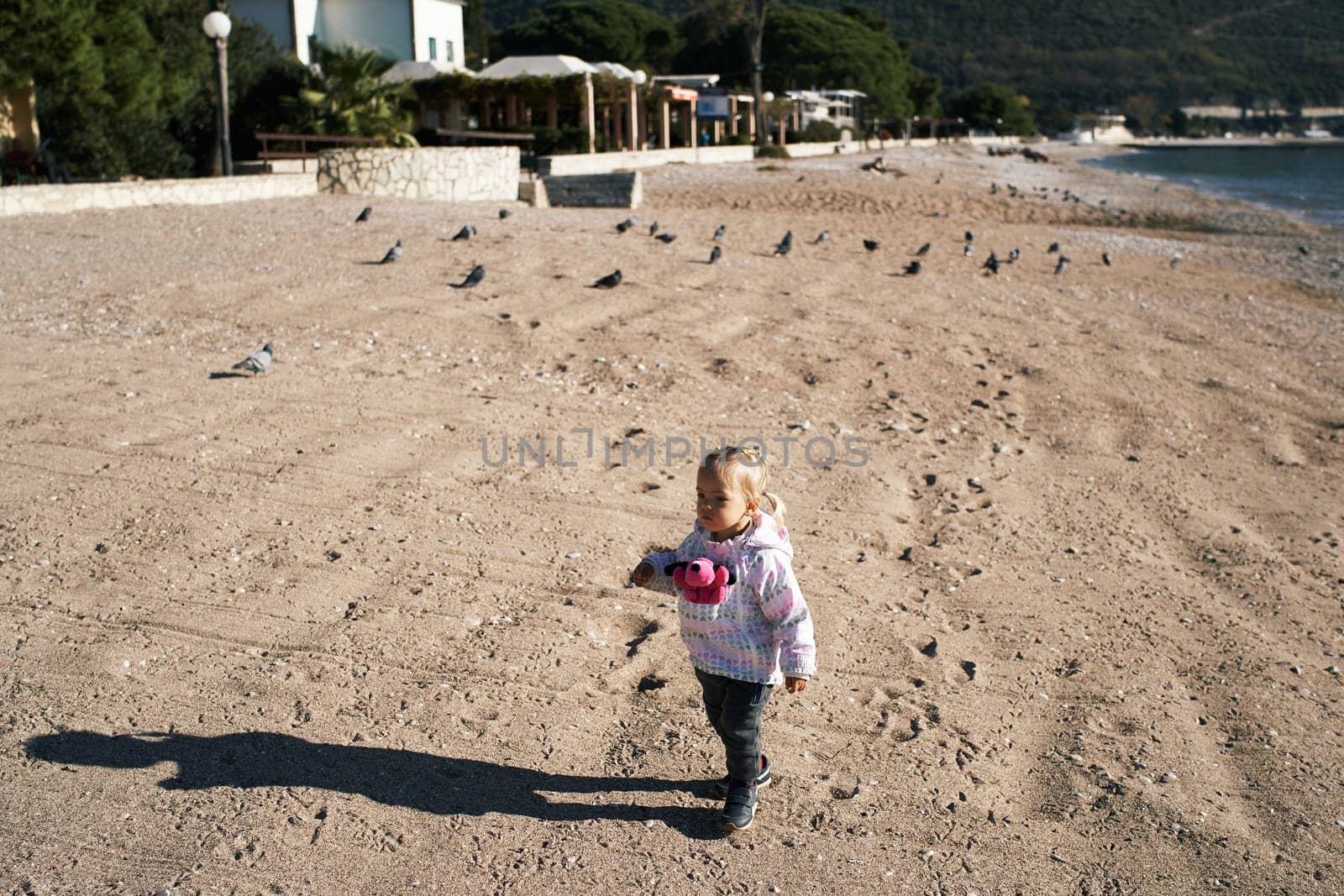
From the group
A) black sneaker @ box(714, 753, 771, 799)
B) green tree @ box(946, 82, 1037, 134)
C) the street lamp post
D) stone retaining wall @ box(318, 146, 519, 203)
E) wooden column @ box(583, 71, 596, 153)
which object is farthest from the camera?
green tree @ box(946, 82, 1037, 134)

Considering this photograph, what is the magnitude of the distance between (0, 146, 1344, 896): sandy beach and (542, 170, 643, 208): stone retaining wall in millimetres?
8116

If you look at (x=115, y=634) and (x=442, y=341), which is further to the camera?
(x=442, y=341)

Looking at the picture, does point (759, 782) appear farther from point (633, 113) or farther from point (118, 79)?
point (633, 113)

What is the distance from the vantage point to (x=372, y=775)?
11.2 feet

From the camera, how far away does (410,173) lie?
18.9 meters

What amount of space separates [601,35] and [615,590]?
75549 millimetres

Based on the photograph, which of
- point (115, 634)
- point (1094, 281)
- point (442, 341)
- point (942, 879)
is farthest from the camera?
point (1094, 281)

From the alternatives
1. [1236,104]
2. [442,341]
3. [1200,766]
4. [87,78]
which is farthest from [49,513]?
[1236,104]

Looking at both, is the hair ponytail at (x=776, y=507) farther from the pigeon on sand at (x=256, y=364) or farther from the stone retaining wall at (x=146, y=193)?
the stone retaining wall at (x=146, y=193)

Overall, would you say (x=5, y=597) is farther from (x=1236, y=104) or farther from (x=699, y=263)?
(x=1236, y=104)

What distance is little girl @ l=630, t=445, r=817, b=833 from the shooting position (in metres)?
3.03

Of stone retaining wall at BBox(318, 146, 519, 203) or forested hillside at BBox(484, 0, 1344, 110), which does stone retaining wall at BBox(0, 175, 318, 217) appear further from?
forested hillside at BBox(484, 0, 1344, 110)

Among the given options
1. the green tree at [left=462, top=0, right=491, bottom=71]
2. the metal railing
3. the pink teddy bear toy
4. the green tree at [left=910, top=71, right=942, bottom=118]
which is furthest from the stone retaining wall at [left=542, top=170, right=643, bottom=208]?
the green tree at [left=910, top=71, right=942, bottom=118]

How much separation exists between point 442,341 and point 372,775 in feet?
16.3
